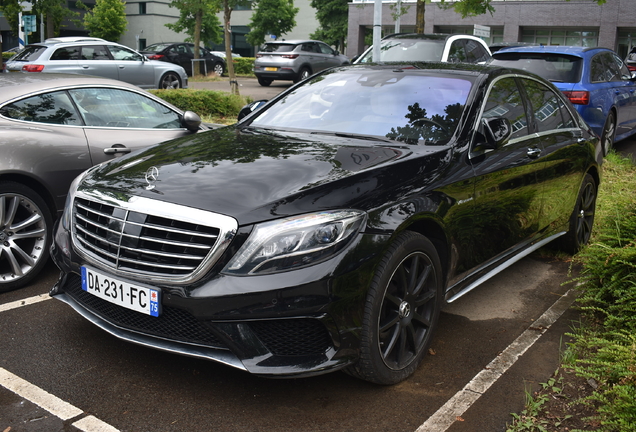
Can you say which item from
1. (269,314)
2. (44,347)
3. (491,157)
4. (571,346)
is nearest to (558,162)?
(491,157)

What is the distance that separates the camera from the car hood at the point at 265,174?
307 centimetres

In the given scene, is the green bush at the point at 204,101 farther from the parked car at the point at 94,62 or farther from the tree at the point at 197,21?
the tree at the point at 197,21

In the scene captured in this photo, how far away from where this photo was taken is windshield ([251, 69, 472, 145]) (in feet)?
13.3

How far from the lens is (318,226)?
2973 mm

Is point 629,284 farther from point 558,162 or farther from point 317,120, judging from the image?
point 317,120

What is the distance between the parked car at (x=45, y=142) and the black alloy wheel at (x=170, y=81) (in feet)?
39.4

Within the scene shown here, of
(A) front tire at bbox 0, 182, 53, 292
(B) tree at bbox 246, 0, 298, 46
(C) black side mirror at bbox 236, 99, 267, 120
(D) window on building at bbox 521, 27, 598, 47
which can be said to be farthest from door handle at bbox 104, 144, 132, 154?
(B) tree at bbox 246, 0, 298, 46

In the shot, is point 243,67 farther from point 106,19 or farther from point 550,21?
point 106,19

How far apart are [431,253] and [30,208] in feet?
9.34

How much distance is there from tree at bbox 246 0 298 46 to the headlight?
5448cm

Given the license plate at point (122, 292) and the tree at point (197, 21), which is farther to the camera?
the tree at point (197, 21)

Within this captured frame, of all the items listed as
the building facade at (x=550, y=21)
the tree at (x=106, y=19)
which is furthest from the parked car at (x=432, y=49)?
the tree at (x=106, y=19)

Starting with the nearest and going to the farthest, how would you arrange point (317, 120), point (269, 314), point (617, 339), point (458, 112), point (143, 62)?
point (269, 314), point (617, 339), point (458, 112), point (317, 120), point (143, 62)

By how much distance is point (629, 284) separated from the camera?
4105mm
